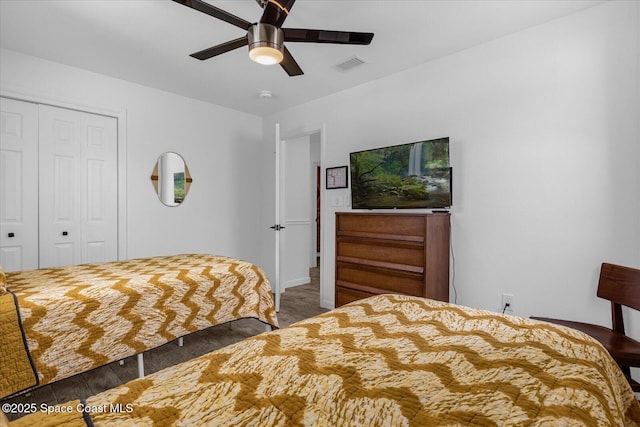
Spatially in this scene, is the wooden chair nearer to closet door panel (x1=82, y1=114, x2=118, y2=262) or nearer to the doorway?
the doorway

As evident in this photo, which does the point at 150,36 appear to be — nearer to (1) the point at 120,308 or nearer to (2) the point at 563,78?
Answer: (1) the point at 120,308

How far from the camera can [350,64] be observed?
3094 millimetres

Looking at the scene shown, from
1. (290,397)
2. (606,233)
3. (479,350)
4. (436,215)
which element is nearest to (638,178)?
(606,233)

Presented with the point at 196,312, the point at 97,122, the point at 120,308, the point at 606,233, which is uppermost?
the point at 97,122

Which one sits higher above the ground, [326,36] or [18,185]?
[326,36]

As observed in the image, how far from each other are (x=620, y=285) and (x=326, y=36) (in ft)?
7.56

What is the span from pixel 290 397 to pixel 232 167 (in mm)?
4145

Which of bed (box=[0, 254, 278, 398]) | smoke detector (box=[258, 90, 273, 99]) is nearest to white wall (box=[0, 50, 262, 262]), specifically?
smoke detector (box=[258, 90, 273, 99])

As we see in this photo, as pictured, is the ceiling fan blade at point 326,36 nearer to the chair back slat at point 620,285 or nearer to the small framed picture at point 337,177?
the small framed picture at point 337,177

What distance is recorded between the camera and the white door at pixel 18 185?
2893 mm

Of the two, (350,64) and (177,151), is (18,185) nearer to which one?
(177,151)

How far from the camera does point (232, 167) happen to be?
4.63 m

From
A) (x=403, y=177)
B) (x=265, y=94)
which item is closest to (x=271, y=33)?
(x=403, y=177)

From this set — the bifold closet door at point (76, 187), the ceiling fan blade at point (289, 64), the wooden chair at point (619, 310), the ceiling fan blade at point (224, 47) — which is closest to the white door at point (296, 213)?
the bifold closet door at point (76, 187)
